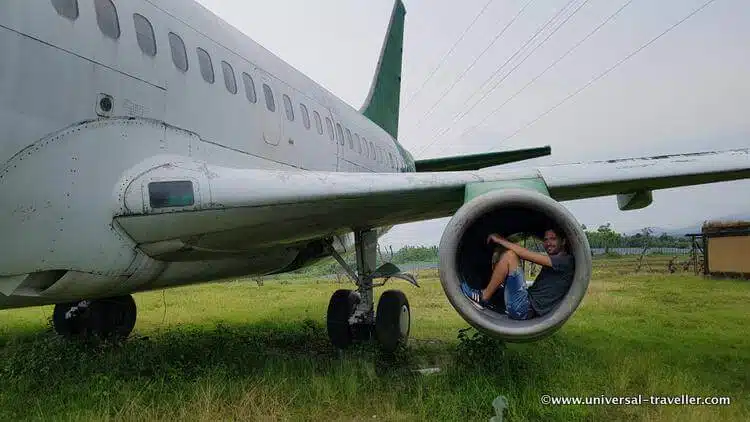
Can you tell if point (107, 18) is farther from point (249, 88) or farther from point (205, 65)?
point (249, 88)

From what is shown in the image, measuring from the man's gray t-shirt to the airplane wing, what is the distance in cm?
58

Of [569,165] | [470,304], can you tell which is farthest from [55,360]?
[569,165]

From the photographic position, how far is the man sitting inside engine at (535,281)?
3.89m

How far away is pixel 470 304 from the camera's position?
3924 millimetres

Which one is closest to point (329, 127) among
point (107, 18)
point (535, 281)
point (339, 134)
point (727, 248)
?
point (339, 134)

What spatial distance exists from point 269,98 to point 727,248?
23338 millimetres

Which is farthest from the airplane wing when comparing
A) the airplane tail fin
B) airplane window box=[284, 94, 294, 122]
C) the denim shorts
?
the airplane tail fin

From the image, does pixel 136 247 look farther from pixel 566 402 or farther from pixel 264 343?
pixel 264 343

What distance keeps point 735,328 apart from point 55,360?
9.65 meters

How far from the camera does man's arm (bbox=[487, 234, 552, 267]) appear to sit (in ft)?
13.1

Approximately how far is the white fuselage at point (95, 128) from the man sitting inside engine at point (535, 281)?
241cm

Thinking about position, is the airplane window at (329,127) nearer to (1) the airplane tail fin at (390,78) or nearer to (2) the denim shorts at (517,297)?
(2) the denim shorts at (517,297)

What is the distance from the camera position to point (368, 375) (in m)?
5.64

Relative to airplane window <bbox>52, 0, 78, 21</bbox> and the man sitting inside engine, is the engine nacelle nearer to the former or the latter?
the man sitting inside engine
